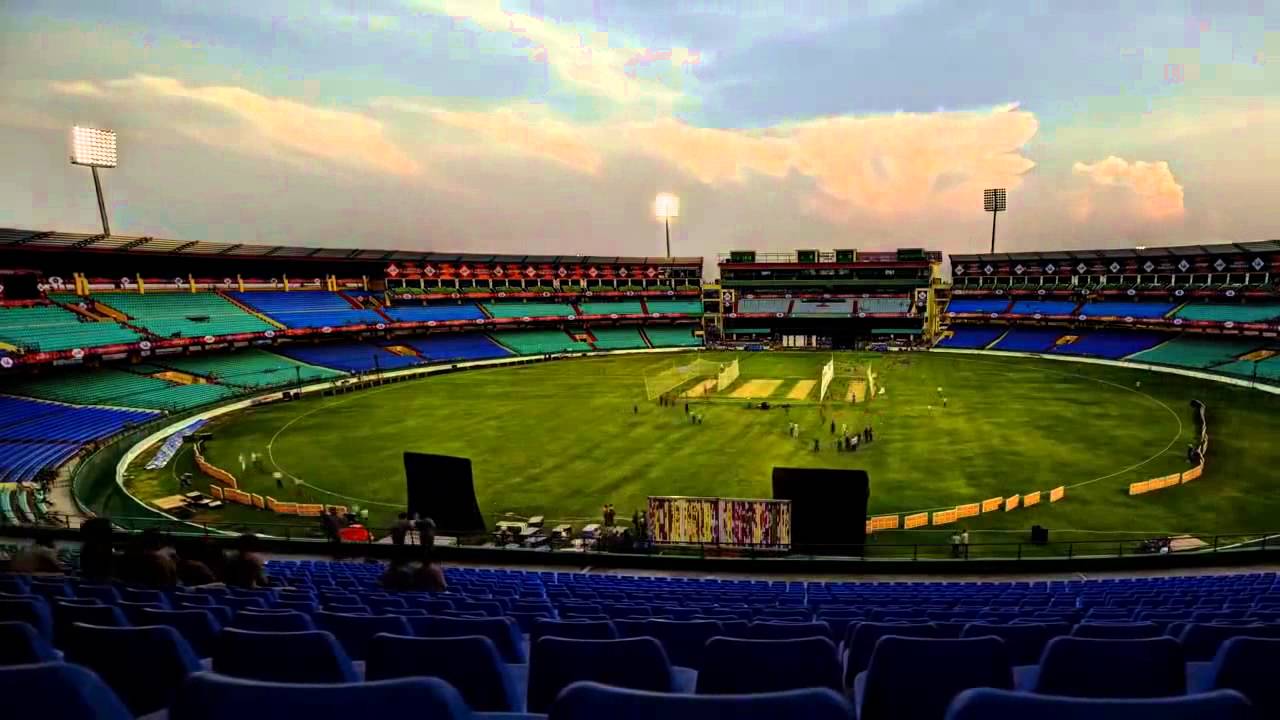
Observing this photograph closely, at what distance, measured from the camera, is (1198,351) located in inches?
2901

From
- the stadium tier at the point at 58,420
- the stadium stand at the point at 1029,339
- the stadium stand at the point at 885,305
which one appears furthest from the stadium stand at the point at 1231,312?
the stadium tier at the point at 58,420

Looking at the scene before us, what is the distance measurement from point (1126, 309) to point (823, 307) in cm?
4117

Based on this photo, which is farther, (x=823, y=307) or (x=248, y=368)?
(x=823, y=307)

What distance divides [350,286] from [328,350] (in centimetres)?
1982

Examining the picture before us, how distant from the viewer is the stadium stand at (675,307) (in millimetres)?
115125

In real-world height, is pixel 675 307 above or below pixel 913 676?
above

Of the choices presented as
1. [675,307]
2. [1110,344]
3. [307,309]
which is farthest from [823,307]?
[307,309]

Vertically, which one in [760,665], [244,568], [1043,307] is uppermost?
[1043,307]

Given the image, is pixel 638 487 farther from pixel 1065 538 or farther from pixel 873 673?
pixel 873 673

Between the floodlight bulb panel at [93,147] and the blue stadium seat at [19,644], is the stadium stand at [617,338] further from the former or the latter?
the blue stadium seat at [19,644]

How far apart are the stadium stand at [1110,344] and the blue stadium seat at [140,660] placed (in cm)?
9361

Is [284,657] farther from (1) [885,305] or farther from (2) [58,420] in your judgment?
(1) [885,305]

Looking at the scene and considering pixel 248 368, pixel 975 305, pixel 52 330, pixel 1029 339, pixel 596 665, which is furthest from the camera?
pixel 975 305

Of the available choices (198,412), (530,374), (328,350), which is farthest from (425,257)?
(198,412)
